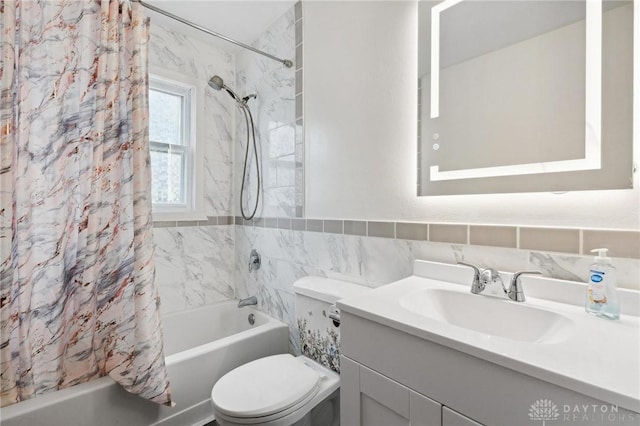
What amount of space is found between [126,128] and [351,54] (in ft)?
3.78

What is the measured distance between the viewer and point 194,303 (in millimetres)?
2248

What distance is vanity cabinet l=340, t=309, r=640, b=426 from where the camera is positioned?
54 cm

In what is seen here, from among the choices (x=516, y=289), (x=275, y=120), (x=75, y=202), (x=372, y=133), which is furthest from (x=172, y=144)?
(x=516, y=289)

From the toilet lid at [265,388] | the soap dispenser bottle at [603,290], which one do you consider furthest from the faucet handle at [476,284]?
the toilet lid at [265,388]

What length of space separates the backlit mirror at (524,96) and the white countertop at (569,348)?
1.32ft

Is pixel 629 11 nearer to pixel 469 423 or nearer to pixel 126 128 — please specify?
pixel 469 423

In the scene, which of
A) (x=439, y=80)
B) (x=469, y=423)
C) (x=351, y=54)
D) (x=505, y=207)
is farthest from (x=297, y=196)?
(x=469, y=423)

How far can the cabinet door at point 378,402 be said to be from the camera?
71 cm

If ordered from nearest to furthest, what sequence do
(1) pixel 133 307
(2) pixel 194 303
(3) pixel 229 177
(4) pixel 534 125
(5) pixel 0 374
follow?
(4) pixel 534 125 → (5) pixel 0 374 → (1) pixel 133 307 → (2) pixel 194 303 → (3) pixel 229 177

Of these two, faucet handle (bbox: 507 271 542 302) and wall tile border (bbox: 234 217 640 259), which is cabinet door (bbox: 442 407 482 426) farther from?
wall tile border (bbox: 234 217 640 259)

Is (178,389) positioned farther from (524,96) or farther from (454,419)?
(524,96)

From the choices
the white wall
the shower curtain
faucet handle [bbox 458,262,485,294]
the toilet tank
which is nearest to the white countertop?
faucet handle [bbox 458,262,485,294]

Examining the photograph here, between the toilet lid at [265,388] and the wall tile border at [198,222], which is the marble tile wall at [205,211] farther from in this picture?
the toilet lid at [265,388]

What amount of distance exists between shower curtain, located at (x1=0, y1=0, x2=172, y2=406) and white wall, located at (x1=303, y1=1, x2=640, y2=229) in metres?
0.89
